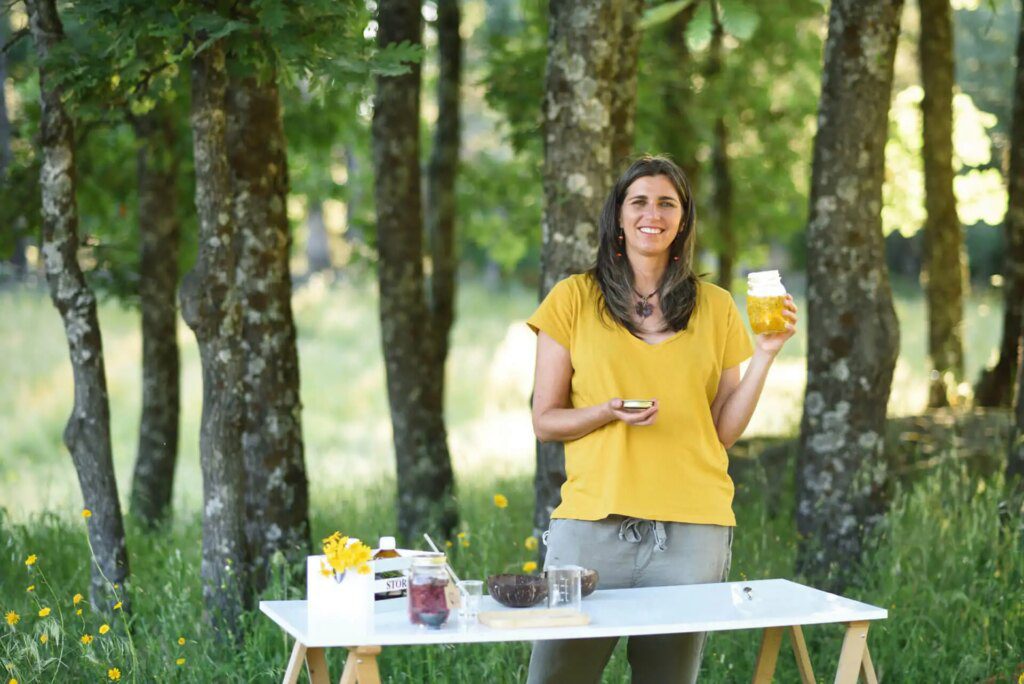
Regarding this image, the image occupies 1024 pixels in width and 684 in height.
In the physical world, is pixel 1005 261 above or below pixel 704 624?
above

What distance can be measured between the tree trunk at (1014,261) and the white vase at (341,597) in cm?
755

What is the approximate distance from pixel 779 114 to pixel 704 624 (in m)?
12.4

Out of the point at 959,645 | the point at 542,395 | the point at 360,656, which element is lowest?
the point at 959,645

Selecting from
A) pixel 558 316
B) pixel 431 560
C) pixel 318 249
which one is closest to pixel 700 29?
pixel 558 316

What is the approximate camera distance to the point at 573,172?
21.2 feet

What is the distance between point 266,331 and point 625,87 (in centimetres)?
231

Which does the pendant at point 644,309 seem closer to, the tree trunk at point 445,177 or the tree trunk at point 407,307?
the tree trunk at point 407,307

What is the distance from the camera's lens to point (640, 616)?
13.2ft

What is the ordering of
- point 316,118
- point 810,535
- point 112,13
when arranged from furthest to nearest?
point 316,118
point 810,535
point 112,13

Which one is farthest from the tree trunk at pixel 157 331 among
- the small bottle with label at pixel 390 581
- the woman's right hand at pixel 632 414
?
the woman's right hand at pixel 632 414

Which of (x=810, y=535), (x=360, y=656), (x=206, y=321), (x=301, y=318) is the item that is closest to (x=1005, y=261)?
(x=810, y=535)

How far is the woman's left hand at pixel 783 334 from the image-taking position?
4.19m

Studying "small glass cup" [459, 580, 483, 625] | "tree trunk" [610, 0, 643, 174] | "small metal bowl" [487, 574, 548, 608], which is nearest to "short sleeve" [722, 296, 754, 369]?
"small metal bowl" [487, 574, 548, 608]

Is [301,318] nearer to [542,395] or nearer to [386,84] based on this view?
[386,84]
